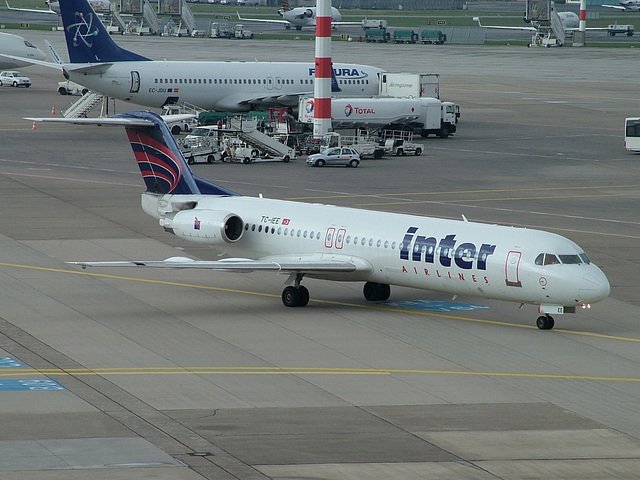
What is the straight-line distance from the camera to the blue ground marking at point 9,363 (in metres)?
29.8

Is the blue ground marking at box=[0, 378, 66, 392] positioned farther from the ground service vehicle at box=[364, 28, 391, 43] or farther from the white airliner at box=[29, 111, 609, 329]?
the ground service vehicle at box=[364, 28, 391, 43]

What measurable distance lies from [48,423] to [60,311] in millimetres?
11856

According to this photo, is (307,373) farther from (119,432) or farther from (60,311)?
(60,311)

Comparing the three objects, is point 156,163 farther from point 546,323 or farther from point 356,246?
point 546,323

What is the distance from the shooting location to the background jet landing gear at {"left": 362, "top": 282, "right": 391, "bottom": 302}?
38781 mm

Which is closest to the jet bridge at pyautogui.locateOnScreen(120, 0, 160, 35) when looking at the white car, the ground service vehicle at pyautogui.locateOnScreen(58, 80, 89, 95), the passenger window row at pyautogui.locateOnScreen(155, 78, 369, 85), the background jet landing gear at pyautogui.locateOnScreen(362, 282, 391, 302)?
the white car

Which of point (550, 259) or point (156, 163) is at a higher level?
point (156, 163)

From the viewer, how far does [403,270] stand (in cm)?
3612

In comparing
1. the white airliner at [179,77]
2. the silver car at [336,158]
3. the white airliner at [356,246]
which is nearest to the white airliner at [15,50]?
the white airliner at [179,77]

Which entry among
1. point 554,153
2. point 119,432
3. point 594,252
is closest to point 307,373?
point 119,432

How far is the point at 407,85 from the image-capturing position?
9606cm

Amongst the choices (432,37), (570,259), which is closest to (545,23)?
(432,37)

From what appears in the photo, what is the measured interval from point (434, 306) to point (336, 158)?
37.9m

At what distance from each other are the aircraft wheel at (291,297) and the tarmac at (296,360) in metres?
0.46
